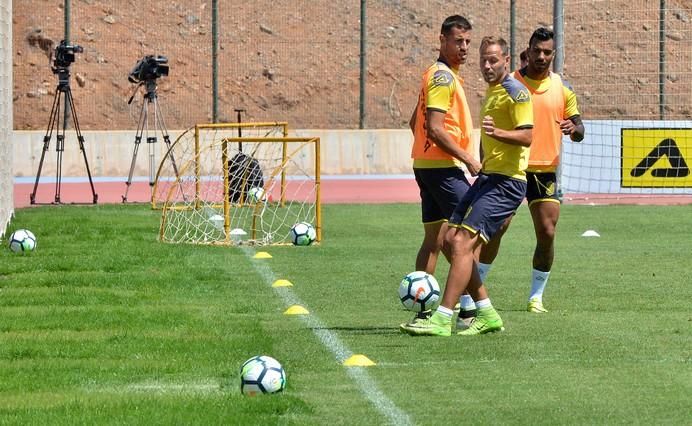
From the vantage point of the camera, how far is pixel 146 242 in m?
16.5

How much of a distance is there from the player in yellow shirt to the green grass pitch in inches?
31.8

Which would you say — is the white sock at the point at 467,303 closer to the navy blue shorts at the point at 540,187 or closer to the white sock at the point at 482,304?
the white sock at the point at 482,304

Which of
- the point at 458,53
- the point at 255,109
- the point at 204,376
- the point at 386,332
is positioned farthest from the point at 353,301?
the point at 255,109

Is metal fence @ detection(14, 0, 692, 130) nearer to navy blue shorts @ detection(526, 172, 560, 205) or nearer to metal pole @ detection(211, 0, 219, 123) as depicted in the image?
metal pole @ detection(211, 0, 219, 123)

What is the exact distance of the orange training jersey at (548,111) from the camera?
11.3 metres

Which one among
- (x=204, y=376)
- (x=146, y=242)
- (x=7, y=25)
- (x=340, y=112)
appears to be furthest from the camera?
(x=340, y=112)

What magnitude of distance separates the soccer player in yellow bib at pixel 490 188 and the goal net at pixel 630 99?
14.3 metres

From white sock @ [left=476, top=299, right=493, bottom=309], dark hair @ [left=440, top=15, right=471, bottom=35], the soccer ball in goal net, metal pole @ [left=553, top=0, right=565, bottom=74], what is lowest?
white sock @ [left=476, top=299, right=493, bottom=309]

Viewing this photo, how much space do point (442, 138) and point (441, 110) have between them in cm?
20

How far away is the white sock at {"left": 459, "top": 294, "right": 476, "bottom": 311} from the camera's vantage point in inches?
397

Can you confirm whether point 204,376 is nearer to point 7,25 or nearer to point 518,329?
point 518,329

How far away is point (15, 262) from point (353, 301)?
4286 millimetres

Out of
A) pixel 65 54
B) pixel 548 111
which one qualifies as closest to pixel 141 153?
pixel 65 54

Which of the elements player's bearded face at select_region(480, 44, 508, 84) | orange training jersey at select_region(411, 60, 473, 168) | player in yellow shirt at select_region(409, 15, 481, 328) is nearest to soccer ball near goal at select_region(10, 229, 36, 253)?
player in yellow shirt at select_region(409, 15, 481, 328)
